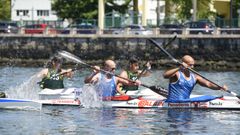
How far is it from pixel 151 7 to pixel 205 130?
327 ft

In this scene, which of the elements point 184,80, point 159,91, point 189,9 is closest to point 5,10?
point 189,9

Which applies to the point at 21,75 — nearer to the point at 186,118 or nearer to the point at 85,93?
the point at 85,93

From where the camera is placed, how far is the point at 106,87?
33.5 meters

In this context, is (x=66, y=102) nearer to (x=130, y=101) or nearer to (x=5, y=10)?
(x=130, y=101)

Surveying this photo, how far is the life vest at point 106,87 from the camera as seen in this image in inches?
1315

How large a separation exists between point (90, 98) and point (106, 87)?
85cm

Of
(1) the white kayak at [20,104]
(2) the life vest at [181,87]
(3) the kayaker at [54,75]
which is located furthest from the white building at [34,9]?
(2) the life vest at [181,87]

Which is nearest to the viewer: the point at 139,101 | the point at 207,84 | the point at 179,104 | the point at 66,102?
the point at 207,84

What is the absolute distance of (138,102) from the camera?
3319 cm

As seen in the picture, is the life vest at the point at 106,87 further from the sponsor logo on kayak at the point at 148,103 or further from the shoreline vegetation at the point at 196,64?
the shoreline vegetation at the point at 196,64

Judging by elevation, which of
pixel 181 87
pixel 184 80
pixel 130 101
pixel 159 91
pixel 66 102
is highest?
pixel 184 80

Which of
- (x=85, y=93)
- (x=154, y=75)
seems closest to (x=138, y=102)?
(x=85, y=93)

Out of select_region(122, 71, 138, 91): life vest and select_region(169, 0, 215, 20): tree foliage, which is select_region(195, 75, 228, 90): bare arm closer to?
select_region(122, 71, 138, 91): life vest

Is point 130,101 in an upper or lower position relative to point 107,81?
lower
